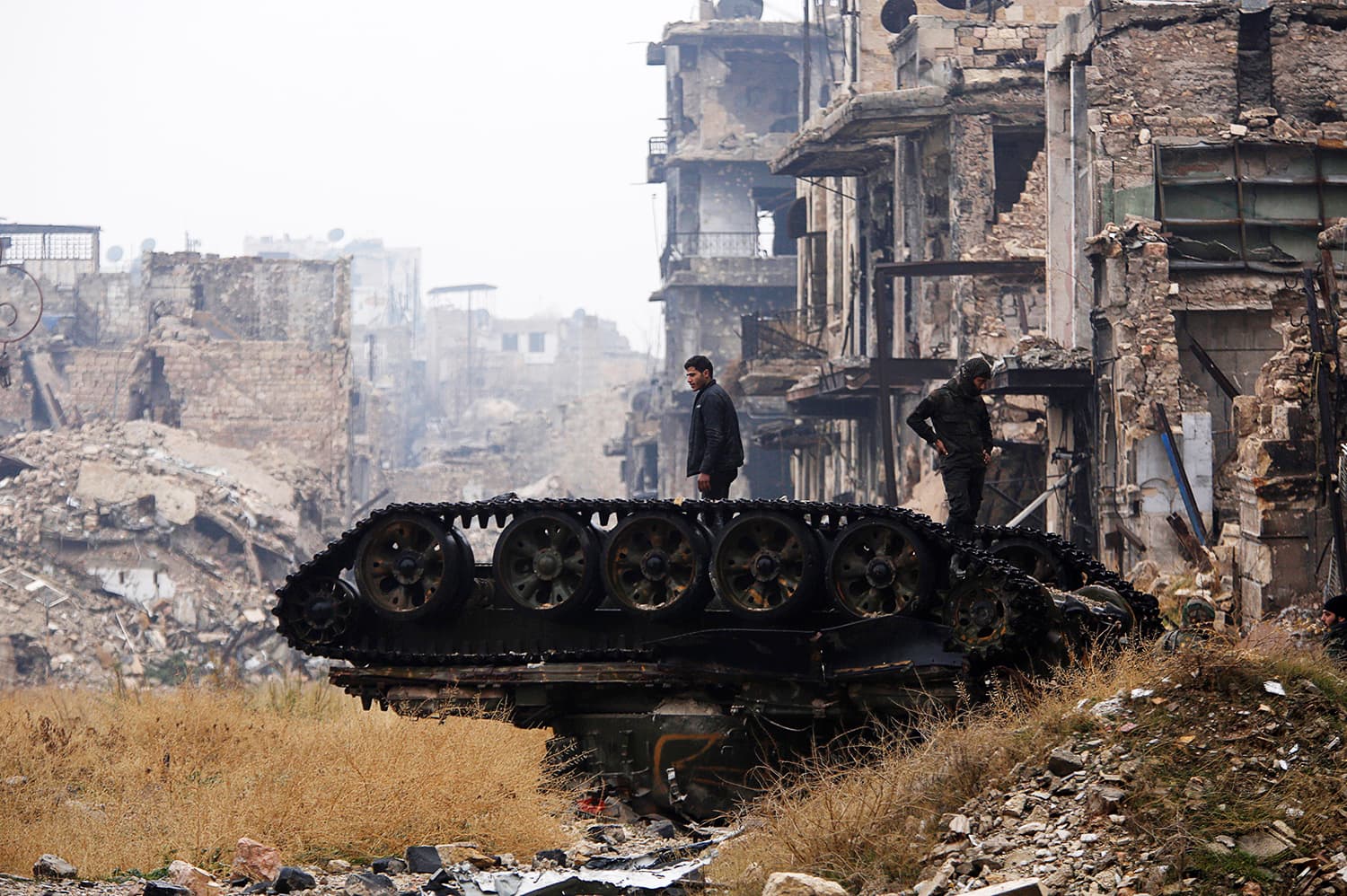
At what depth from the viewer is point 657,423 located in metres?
54.5

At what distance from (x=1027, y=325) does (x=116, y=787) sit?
56.6 feet

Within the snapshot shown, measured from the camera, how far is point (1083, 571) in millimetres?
11406

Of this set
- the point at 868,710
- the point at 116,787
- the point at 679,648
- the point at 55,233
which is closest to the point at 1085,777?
the point at 868,710

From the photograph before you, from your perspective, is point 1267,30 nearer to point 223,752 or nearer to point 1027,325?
point 1027,325

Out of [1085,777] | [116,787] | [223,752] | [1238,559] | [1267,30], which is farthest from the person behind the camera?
[1267,30]

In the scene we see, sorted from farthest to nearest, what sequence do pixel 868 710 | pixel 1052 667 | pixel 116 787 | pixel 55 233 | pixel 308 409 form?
1. pixel 55 233
2. pixel 308 409
3. pixel 116 787
4. pixel 868 710
5. pixel 1052 667

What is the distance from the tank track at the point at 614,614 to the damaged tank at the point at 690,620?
0.6 inches

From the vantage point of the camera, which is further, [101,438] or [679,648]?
[101,438]

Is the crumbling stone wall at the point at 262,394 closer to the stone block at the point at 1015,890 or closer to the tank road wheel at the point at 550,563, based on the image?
the tank road wheel at the point at 550,563

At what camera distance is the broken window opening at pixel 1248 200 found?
19.7 metres

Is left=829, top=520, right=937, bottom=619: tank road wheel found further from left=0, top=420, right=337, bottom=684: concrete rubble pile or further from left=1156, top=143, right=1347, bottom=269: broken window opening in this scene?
left=0, top=420, right=337, bottom=684: concrete rubble pile

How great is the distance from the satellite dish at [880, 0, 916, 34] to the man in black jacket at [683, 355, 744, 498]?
Answer: 2109 centimetres

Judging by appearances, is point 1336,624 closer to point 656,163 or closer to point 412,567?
point 412,567

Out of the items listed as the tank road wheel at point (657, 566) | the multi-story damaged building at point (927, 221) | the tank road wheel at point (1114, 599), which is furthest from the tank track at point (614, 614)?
the multi-story damaged building at point (927, 221)
